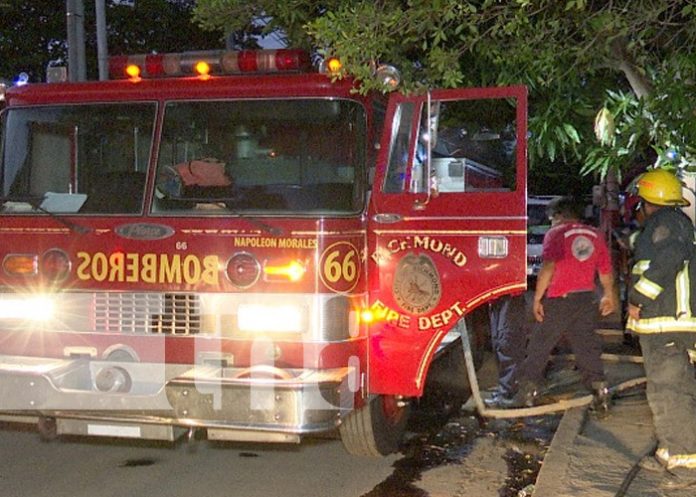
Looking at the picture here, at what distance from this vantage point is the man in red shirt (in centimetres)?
732

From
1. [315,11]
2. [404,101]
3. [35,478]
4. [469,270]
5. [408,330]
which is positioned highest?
[315,11]

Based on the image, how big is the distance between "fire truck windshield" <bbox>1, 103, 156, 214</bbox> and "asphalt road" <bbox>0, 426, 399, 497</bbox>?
170 centimetres

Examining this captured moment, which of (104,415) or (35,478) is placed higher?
(104,415)

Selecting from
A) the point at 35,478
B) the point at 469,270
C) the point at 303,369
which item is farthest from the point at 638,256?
the point at 35,478

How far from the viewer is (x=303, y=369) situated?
5.19 metres

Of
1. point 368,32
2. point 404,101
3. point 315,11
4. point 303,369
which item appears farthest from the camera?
point 315,11

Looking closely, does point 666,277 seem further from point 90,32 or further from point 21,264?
point 90,32

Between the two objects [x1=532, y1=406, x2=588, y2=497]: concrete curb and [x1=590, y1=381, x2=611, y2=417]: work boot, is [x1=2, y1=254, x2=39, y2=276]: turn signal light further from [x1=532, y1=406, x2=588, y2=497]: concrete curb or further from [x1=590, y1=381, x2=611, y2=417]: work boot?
[x1=590, y1=381, x2=611, y2=417]: work boot

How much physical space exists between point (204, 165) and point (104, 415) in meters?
1.59

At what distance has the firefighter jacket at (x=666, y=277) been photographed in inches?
216

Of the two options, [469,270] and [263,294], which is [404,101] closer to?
[469,270]

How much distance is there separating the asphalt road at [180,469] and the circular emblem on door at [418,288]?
3.85ft

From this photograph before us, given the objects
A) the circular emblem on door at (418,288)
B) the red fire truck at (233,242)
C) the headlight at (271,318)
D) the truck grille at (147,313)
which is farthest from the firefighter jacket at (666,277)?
the truck grille at (147,313)

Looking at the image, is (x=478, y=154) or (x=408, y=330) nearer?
(x=408, y=330)
